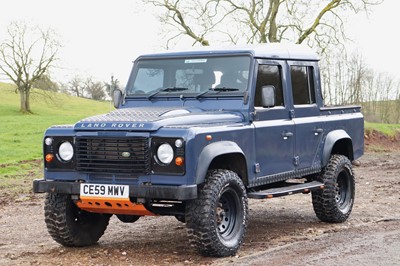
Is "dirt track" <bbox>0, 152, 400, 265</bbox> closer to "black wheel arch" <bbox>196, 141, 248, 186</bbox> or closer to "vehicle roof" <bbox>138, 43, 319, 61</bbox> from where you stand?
"black wheel arch" <bbox>196, 141, 248, 186</bbox>

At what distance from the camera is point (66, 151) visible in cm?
768

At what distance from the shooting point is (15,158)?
2288 cm

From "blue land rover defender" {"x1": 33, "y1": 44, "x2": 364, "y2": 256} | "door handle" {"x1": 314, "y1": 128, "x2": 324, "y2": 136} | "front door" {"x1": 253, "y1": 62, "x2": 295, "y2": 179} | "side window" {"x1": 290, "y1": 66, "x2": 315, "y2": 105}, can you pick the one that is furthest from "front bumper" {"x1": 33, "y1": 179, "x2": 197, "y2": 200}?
"door handle" {"x1": 314, "y1": 128, "x2": 324, "y2": 136}

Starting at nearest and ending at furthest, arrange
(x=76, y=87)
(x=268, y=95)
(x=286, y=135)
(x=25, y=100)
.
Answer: (x=268, y=95)
(x=286, y=135)
(x=25, y=100)
(x=76, y=87)

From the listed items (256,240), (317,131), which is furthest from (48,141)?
(317,131)

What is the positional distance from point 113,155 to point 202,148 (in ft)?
3.12

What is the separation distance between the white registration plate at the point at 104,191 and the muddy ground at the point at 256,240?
2.32 ft

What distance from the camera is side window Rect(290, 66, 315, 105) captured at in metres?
9.57

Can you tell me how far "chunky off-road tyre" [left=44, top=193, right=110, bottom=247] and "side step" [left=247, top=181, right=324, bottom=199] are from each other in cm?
194

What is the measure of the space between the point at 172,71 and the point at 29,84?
183 ft

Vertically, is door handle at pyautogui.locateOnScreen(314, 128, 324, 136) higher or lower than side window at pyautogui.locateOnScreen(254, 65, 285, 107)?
lower

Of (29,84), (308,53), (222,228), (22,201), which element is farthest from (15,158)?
(29,84)

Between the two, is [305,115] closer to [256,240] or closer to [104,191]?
[256,240]

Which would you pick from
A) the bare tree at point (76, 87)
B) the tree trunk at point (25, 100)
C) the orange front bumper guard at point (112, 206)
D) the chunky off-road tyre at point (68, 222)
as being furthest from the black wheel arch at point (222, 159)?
the bare tree at point (76, 87)
